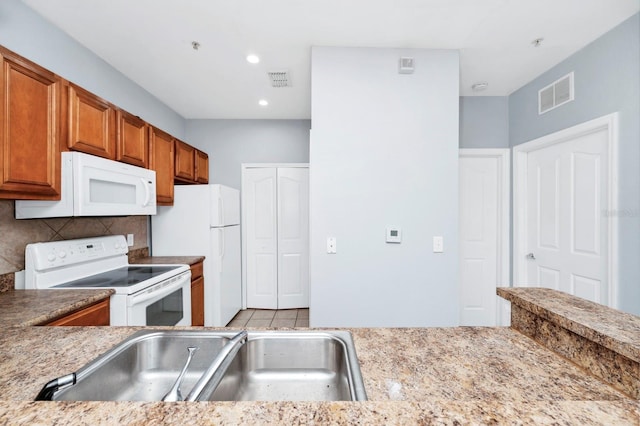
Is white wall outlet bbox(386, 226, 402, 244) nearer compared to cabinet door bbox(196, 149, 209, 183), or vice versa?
white wall outlet bbox(386, 226, 402, 244)

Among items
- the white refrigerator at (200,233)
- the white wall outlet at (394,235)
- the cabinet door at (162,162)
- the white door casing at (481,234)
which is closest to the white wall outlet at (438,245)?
the white wall outlet at (394,235)

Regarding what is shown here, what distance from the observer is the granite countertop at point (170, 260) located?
9.10 feet

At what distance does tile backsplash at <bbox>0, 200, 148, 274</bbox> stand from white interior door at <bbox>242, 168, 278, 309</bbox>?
158 centimetres

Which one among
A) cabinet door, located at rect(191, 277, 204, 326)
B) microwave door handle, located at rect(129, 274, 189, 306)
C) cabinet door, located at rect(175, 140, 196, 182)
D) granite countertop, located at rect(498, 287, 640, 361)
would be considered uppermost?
cabinet door, located at rect(175, 140, 196, 182)

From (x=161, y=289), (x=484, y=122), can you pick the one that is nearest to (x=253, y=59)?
(x=161, y=289)

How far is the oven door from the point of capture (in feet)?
6.15

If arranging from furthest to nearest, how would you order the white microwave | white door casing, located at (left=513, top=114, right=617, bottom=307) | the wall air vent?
the wall air vent, white door casing, located at (left=513, top=114, right=617, bottom=307), the white microwave

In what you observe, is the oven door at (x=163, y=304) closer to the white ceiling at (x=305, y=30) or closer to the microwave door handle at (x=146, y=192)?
the microwave door handle at (x=146, y=192)

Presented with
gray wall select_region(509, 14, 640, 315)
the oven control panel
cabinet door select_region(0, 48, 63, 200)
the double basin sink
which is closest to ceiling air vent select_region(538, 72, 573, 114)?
gray wall select_region(509, 14, 640, 315)

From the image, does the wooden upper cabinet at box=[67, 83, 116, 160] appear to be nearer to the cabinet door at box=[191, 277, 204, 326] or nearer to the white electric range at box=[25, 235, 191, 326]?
the white electric range at box=[25, 235, 191, 326]

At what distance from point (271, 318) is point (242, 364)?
282 centimetres

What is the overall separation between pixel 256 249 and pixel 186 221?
43.0 inches

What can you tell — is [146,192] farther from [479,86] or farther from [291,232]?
[479,86]

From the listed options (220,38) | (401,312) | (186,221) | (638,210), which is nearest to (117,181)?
(186,221)
